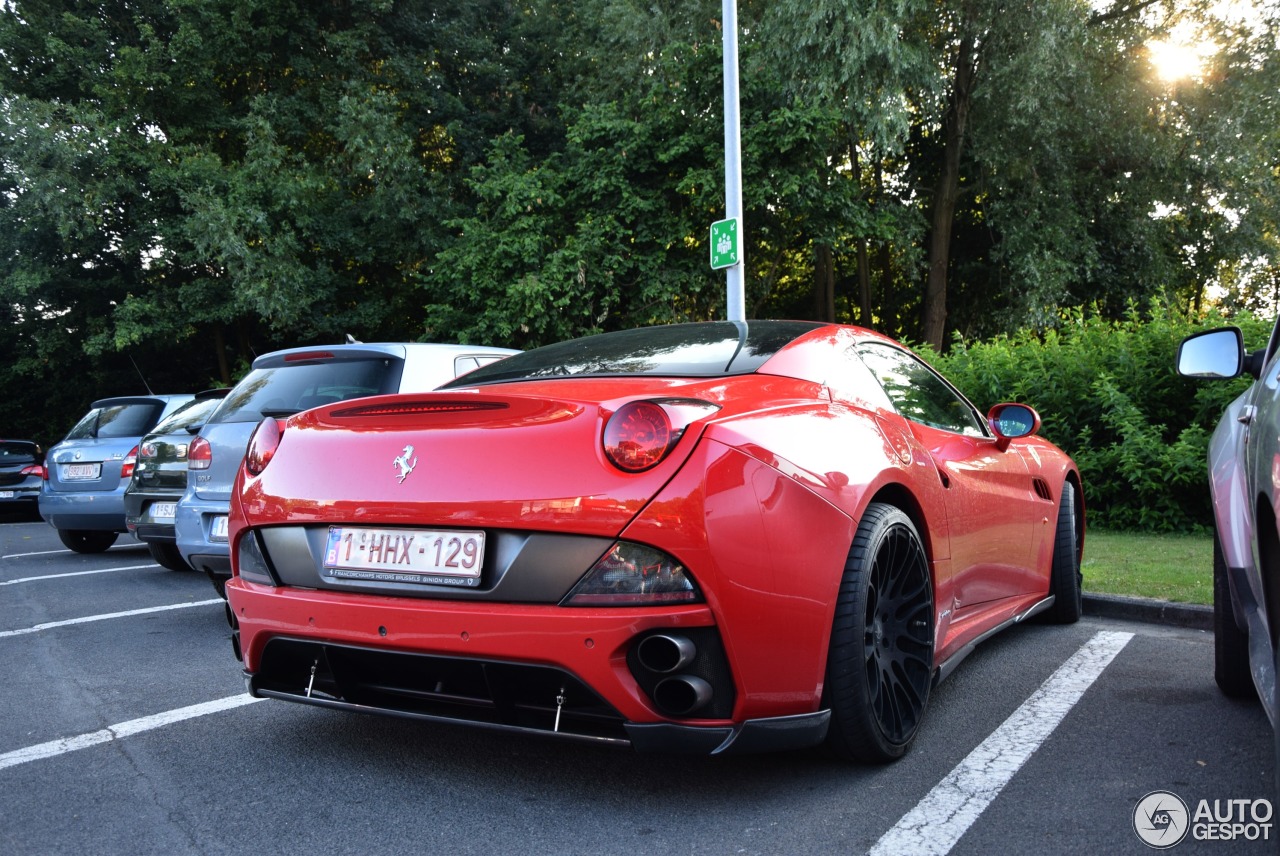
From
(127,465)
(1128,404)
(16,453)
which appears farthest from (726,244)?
(16,453)

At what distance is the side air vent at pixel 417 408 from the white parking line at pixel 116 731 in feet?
4.72

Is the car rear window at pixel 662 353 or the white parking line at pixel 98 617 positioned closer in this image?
the car rear window at pixel 662 353

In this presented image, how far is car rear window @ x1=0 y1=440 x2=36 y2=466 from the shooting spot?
1520cm

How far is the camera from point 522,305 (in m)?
18.0

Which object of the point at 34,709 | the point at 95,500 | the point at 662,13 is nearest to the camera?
the point at 34,709

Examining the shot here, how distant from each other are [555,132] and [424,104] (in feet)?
9.40

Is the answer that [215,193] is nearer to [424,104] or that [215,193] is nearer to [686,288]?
[424,104]

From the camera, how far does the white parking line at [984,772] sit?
2.62 meters

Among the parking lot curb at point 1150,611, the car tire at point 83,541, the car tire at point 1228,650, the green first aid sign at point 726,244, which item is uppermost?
the green first aid sign at point 726,244

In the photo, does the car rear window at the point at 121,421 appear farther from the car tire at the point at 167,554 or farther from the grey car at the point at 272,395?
the grey car at the point at 272,395

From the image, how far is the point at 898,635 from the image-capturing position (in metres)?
3.23

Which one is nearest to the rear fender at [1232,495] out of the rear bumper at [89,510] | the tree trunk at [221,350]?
the rear bumper at [89,510]

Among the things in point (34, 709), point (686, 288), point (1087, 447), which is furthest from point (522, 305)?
point (34, 709)

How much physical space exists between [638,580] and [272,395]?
4.22 meters
